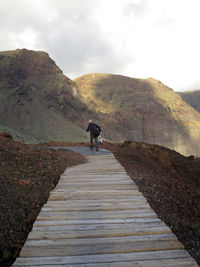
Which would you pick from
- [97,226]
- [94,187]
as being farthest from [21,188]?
[97,226]

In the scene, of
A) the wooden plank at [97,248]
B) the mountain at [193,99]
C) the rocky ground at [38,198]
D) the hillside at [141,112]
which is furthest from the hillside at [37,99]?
the mountain at [193,99]

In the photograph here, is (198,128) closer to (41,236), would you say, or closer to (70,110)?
(70,110)

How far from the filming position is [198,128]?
73.4 metres

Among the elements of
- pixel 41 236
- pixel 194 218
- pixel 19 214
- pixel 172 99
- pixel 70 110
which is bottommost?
pixel 194 218

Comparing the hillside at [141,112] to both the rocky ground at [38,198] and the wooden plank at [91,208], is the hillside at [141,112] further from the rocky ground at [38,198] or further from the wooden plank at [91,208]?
the wooden plank at [91,208]

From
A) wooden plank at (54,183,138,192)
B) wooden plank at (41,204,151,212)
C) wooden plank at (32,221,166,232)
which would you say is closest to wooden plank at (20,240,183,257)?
wooden plank at (32,221,166,232)

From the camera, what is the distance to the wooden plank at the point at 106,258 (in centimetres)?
231

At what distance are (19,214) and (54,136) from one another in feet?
113

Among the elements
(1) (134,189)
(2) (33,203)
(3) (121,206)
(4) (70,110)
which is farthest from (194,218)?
(4) (70,110)

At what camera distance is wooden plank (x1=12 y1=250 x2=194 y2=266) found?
2314mm

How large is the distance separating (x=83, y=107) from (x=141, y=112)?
24.4 meters

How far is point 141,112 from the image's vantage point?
71.0 meters

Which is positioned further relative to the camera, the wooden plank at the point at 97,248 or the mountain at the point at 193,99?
the mountain at the point at 193,99

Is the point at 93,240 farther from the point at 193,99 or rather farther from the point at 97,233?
the point at 193,99
